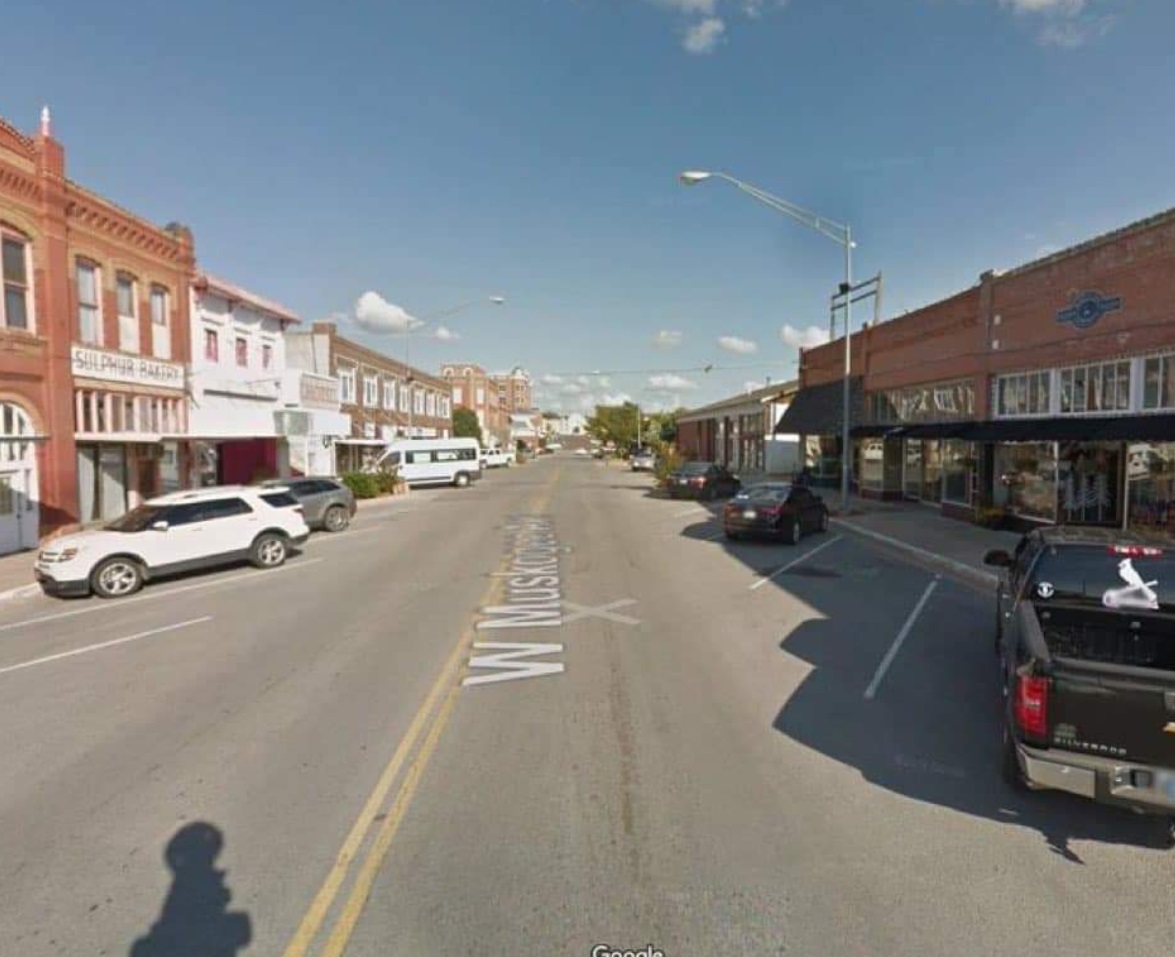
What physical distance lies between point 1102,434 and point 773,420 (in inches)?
1149

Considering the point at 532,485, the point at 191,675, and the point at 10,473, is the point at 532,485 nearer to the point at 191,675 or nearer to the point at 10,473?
the point at 10,473

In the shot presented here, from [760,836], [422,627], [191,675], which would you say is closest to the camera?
[760,836]

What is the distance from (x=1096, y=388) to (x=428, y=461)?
30378 millimetres

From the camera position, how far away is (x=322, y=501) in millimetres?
19594

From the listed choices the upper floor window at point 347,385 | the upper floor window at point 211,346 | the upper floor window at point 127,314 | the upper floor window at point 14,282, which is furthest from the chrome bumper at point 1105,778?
the upper floor window at point 347,385

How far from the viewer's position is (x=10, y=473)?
15.2m

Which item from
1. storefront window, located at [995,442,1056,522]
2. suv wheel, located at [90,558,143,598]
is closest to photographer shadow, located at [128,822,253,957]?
suv wheel, located at [90,558,143,598]

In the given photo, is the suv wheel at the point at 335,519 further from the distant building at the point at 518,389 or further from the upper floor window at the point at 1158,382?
the distant building at the point at 518,389

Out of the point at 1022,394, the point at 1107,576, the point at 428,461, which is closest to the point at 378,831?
the point at 1107,576

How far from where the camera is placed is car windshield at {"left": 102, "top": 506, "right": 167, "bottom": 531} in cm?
1194

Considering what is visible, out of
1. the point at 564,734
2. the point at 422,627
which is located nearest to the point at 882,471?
the point at 422,627

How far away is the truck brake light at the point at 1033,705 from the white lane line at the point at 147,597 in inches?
462

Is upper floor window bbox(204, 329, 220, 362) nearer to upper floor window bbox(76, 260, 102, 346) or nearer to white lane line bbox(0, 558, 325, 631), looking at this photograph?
upper floor window bbox(76, 260, 102, 346)

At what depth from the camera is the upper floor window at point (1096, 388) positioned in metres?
14.1
